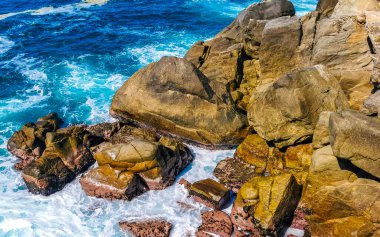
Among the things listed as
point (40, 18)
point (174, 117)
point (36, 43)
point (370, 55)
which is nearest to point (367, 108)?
point (370, 55)

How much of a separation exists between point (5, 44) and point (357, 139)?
38772 mm

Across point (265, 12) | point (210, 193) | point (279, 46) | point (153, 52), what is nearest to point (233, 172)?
point (210, 193)

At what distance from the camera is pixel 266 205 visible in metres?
16.4

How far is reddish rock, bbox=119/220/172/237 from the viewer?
17.1 m

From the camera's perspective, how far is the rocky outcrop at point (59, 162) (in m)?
19.9

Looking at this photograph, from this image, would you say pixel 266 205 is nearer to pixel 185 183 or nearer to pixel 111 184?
pixel 185 183

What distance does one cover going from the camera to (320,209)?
52.9 ft

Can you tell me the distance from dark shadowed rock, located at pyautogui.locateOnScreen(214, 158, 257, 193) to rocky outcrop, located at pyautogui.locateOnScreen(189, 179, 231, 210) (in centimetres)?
77

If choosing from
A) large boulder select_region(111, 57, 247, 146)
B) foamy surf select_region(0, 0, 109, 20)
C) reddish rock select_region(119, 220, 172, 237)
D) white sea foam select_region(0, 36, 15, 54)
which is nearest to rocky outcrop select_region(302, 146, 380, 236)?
large boulder select_region(111, 57, 247, 146)

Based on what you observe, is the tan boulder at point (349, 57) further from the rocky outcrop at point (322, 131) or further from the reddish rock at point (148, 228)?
the reddish rock at point (148, 228)

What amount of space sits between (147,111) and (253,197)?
9.33 metres

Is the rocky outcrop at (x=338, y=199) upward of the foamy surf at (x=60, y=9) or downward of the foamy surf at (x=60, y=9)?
downward

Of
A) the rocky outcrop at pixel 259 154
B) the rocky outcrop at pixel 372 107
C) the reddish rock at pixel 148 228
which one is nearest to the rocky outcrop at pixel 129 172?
the reddish rock at pixel 148 228

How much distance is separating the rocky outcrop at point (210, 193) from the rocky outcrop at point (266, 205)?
3.91 ft
